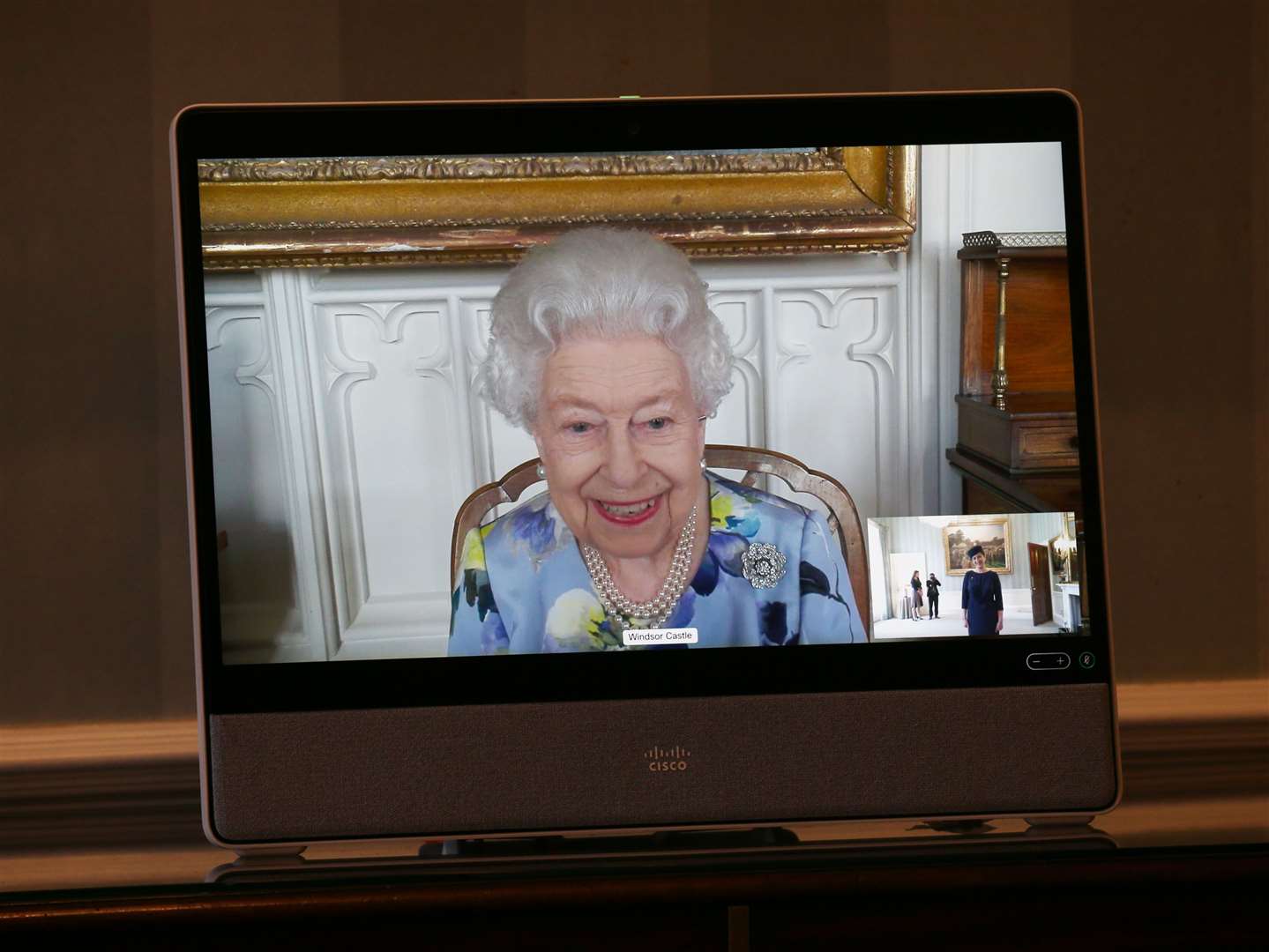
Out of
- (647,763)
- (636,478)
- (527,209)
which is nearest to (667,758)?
(647,763)

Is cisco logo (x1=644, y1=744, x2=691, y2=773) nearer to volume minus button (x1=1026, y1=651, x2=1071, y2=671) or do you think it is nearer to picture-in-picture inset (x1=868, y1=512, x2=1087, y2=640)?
picture-in-picture inset (x1=868, y1=512, x2=1087, y2=640)

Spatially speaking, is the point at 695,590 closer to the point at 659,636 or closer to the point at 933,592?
the point at 659,636

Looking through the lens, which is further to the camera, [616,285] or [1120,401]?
[1120,401]

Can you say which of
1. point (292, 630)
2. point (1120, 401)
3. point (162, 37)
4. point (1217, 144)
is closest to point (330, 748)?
point (292, 630)

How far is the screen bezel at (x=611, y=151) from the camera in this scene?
0.91 m

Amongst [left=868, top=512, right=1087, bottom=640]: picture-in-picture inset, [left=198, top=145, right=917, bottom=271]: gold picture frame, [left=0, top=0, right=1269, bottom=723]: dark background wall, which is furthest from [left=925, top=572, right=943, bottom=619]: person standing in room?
[left=0, top=0, right=1269, bottom=723]: dark background wall

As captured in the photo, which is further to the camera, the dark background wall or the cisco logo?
the dark background wall

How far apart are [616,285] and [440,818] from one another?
480 millimetres

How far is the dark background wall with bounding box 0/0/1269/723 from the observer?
1.22 metres

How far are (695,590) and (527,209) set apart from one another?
1.18ft

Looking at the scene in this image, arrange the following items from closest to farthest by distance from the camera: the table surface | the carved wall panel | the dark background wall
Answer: the table surface < the carved wall panel < the dark background wall

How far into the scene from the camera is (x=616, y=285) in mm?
920

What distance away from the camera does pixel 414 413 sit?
2.97 feet

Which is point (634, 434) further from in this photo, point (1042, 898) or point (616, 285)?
point (1042, 898)
